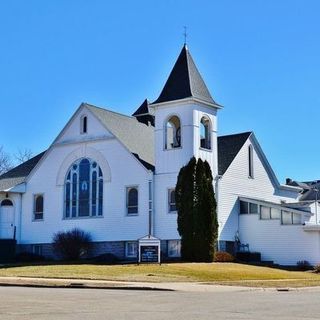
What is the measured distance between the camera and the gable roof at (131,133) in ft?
160

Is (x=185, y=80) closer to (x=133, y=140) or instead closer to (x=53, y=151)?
(x=133, y=140)

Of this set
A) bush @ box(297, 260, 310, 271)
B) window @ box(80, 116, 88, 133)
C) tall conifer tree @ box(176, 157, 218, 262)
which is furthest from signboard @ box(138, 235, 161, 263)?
window @ box(80, 116, 88, 133)

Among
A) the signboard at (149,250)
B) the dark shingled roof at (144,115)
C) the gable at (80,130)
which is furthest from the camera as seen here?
the dark shingled roof at (144,115)

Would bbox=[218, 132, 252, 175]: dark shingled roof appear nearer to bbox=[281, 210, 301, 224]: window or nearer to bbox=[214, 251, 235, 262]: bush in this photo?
bbox=[281, 210, 301, 224]: window

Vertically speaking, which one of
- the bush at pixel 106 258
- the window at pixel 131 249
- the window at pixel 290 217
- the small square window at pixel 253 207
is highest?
the small square window at pixel 253 207

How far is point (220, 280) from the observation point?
31.1m

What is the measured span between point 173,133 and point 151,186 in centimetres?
506

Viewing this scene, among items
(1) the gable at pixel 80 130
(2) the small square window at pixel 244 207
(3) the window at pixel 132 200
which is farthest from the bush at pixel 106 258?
(2) the small square window at pixel 244 207

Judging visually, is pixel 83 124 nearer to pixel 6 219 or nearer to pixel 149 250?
pixel 6 219

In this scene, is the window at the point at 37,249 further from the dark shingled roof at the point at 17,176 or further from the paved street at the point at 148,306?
the paved street at the point at 148,306

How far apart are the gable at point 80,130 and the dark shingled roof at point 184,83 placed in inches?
196

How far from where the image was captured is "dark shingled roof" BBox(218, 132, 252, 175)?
159ft

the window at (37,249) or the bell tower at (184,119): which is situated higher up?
the bell tower at (184,119)

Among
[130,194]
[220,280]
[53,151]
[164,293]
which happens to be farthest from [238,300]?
[53,151]
